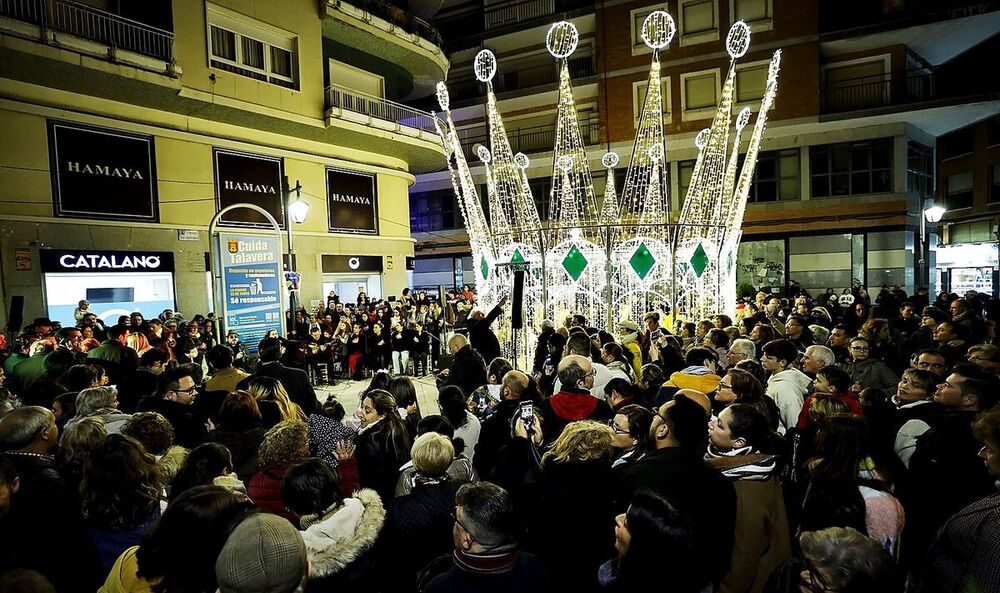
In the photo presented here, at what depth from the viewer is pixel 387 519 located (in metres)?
2.75

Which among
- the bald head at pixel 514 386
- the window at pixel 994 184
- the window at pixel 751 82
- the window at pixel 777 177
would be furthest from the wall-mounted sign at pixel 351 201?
the window at pixel 994 184

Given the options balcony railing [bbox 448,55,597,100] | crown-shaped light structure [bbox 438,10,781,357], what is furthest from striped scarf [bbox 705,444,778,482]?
balcony railing [bbox 448,55,597,100]

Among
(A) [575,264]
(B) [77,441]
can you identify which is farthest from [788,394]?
(A) [575,264]

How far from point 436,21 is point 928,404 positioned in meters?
30.2

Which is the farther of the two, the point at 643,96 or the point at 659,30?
the point at 643,96

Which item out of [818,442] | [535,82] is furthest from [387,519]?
[535,82]

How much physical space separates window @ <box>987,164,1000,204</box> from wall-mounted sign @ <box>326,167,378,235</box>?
28.8 meters

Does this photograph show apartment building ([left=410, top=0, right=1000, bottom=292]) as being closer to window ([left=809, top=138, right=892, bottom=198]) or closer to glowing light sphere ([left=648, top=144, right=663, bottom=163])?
window ([left=809, top=138, right=892, bottom=198])

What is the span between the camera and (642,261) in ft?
35.3

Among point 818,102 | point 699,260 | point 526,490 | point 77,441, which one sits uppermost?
point 818,102

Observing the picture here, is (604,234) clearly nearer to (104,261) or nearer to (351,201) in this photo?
(351,201)

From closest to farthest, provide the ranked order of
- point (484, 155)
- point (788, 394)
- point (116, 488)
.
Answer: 1. point (116, 488)
2. point (788, 394)
3. point (484, 155)

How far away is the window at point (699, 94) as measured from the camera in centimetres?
2345

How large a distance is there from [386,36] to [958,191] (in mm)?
29901
